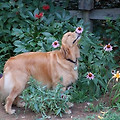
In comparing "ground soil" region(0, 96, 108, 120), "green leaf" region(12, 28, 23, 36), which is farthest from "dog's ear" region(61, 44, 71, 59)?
"green leaf" region(12, 28, 23, 36)

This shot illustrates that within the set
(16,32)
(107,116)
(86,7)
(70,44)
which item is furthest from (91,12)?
(107,116)

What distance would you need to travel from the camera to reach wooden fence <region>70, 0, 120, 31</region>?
6.89 m

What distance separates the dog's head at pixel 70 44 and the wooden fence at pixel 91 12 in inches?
89.4

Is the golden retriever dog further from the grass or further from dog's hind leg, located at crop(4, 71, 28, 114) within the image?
the grass

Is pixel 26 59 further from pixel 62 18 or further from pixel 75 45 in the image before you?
pixel 62 18

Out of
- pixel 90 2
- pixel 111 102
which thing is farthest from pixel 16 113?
pixel 90 2

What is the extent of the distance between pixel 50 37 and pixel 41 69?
122 cm

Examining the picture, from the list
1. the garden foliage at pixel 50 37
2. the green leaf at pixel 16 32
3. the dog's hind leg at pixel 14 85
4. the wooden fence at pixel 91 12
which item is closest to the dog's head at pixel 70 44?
the garden foliage at pixel 50 37

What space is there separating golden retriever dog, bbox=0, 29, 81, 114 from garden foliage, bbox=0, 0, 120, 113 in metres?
0.36

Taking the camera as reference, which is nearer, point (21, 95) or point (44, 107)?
point (44, 107)

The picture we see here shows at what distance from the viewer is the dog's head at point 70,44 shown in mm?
4586

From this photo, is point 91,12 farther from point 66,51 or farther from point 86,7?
point 66,51

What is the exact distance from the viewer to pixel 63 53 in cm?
469

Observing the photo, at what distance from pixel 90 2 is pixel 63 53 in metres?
2.58
